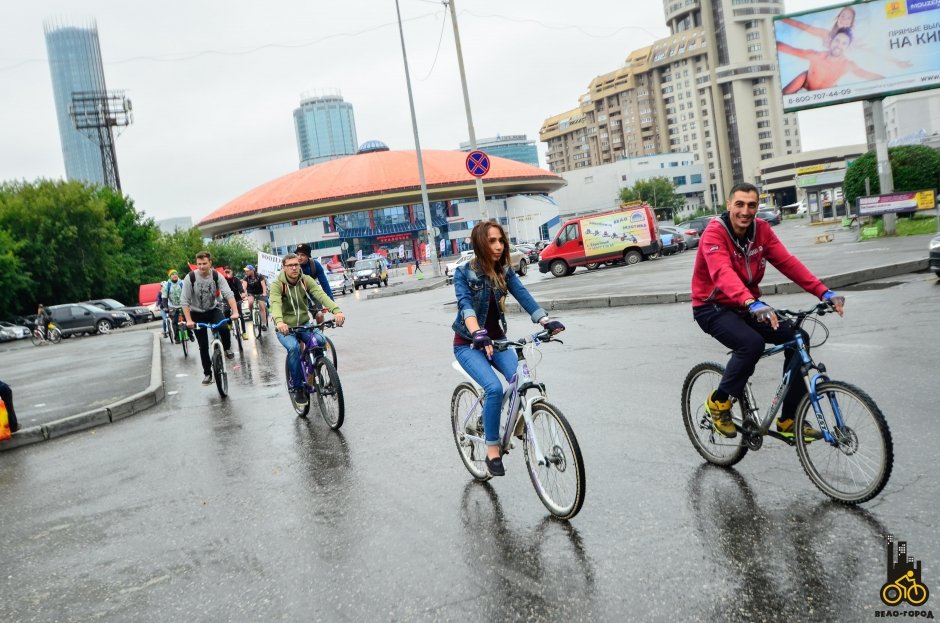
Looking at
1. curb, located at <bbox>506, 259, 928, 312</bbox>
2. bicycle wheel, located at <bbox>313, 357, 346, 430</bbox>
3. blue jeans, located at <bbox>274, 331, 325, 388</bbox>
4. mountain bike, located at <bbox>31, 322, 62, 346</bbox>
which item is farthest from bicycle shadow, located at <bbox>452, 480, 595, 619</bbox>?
mountain bike, located at <bbox>31, 322, 62, 346</bbox>

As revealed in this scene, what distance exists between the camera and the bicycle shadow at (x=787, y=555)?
3189 millimetres

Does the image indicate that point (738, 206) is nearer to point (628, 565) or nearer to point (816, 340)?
point (628, 565)

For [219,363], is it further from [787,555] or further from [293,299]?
[787,555]

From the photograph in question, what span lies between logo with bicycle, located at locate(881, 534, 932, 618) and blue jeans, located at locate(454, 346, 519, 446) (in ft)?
7.28

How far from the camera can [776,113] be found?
6250 inches

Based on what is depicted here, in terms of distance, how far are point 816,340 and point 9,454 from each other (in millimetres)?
8503

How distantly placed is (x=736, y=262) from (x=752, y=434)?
3.35ft

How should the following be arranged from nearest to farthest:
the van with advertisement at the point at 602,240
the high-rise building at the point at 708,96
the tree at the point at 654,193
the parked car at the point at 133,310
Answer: the van with advertisement at the point at 602,240 < the parked car at the point at 133,310 < the tree at the point at 654,193 < the high-rise building at the point at 708,96

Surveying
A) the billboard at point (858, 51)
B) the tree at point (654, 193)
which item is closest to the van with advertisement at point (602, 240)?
the billboard at point (858, 51)

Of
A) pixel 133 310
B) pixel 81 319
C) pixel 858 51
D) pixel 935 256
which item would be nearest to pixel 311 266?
pixel 935 256

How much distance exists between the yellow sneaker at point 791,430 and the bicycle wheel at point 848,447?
0.9 inches

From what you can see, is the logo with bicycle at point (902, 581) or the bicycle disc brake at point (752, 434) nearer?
the logo with bicycle at point (902, 581)

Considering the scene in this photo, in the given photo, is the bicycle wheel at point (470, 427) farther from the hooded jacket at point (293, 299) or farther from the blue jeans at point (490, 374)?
the hooded jacket at point (293, 299)

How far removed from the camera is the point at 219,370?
1047cm
